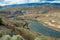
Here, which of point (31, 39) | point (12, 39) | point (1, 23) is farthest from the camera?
point (1, 23)

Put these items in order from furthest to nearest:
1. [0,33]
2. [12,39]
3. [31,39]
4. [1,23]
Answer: [1,23] < [31,39] < [0,33] < [12,39]

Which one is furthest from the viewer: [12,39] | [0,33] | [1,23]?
[1,23]

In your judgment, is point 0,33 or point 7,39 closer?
point 7,39

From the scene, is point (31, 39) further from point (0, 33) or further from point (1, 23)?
point (1, 23)

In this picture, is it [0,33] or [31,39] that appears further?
[31,39]

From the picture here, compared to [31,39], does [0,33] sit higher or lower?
higher

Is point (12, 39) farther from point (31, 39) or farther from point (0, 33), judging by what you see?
point (31, 39)

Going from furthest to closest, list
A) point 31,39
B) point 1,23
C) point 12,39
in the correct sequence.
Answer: point 1,23 → point 31,39 → point 12,39

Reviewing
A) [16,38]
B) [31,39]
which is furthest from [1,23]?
[16,38]

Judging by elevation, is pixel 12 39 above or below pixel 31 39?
above
